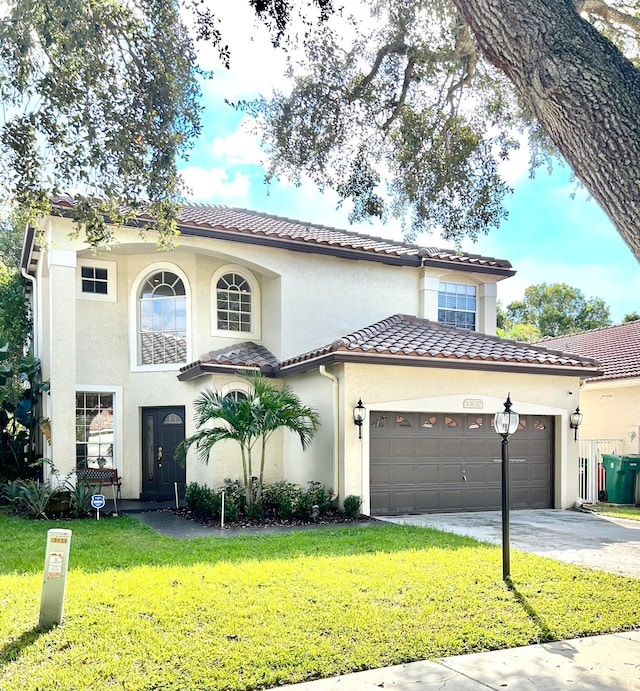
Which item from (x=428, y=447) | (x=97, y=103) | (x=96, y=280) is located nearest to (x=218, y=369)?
(x=96, y=280)

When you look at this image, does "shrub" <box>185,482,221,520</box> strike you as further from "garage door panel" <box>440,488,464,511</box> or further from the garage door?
"garage door panel" <box>440,488,464,511</box>

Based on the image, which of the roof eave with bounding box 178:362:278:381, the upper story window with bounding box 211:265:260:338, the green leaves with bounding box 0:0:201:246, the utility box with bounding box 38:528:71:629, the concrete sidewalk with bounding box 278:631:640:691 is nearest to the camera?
the concrete sidewalk with bounding box 278:631:640:691

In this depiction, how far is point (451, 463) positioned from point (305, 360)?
386 centimetres

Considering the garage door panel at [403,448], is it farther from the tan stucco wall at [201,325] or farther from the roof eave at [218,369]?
the roof eave at [218,369]

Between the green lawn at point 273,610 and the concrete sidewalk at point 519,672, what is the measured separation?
0.17 meters

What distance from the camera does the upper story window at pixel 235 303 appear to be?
54.0 feet

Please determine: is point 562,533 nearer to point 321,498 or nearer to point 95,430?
point 321,498

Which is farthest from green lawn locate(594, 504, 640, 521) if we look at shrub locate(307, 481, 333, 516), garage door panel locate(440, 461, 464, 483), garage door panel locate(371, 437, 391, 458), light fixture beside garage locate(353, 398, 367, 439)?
shrub locate(307, 481, 333, 516)

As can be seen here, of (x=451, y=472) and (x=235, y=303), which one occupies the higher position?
(x=235, y=303)

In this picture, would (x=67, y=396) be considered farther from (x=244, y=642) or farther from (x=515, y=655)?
(x=515, y=655)

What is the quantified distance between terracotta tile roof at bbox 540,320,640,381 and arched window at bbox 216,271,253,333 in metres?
8.95

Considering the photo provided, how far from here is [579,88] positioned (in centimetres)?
452

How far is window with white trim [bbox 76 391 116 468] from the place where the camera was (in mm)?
15734

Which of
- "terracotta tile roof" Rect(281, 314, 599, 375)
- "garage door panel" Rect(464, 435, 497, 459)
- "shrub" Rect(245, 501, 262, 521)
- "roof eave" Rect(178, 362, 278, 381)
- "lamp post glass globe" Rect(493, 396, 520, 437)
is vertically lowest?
"shrub" Rect(245, 501, 262, 521)
